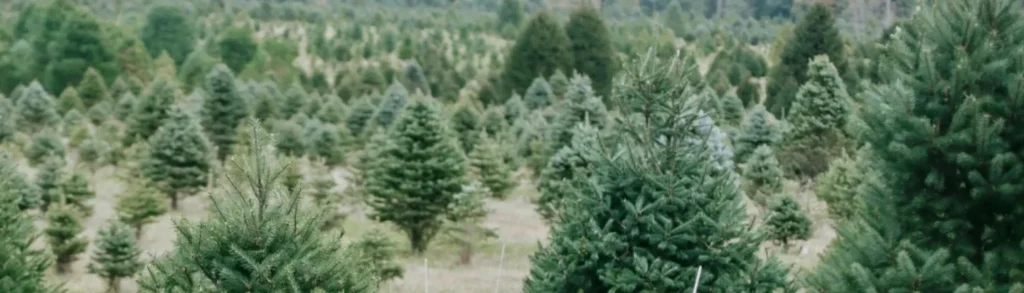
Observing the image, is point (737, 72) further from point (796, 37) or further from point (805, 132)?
point (805, 132)

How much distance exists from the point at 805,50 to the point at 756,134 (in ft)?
30.1

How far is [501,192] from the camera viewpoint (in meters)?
26.6

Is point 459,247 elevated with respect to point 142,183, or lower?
lower

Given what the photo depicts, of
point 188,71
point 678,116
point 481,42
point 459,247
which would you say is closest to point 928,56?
point 678,116

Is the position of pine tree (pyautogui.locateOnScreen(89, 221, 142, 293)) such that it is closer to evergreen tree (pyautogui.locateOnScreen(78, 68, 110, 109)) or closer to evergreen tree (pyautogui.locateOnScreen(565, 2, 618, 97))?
evergreen tree (pyautogui.locateOnScreen(78, 68, 110, 109))

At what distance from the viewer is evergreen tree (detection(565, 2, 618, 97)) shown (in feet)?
152

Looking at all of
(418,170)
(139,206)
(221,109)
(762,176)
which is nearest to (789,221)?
(762,176)

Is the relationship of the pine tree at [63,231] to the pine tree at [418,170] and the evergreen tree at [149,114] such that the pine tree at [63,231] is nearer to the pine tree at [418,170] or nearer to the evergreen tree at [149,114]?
the pine tree at [418,170]

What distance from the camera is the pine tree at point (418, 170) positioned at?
68.2 feet

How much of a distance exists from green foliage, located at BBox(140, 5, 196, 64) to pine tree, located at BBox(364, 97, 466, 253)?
40.1 m

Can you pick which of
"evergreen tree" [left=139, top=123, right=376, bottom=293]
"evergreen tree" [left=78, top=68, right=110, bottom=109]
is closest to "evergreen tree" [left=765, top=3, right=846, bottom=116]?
"evergreen tree" [left=78, top=68, right=110, bottom=109]

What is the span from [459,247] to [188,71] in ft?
102

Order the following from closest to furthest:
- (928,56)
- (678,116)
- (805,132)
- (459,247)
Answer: (928,56), (678,116), (459,247), (805,132)

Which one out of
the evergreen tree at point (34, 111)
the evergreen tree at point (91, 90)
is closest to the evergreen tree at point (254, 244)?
the evergreen tree at point (34, 111)
